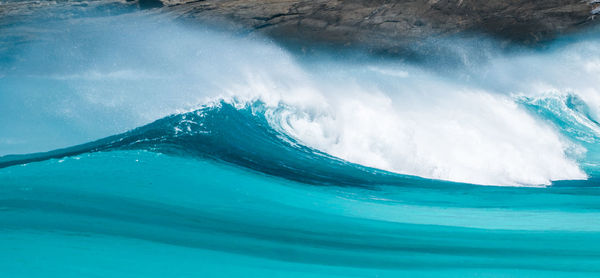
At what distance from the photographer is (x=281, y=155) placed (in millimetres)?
4930

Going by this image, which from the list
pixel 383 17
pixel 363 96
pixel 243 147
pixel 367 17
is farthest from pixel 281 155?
pixel 383 17

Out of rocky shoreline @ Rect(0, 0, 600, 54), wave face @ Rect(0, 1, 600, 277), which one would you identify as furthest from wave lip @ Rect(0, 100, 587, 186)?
rocky shoreline @ Rect(0, 0, 600, 54)

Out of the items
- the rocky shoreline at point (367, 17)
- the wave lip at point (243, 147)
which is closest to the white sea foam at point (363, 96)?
the wave lip at point (243, 147)

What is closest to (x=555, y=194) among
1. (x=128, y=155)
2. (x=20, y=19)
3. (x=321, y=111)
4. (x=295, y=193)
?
(x=295, y=193)

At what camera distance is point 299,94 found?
6.46m

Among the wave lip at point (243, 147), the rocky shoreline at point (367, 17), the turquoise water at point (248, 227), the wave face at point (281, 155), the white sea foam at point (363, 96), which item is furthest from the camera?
the rocky shoreline at point (367, 17)

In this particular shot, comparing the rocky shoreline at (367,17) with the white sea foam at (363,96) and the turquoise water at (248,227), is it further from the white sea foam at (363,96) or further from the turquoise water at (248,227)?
the turquoise water at (248,227)

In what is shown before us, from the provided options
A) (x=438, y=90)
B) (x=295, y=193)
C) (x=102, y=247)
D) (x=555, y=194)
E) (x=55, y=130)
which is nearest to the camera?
(x=102, y=247)

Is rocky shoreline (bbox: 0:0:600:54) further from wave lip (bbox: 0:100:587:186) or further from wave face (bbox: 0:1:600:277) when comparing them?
wave lip (bbox: 0:100:587:186)

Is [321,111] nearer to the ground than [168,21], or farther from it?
nearer to the ground

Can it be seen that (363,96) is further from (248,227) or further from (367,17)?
(248,227)

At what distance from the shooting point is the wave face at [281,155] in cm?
302

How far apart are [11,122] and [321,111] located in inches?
138

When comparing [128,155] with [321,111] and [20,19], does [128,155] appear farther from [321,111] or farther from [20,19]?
[20,19]
